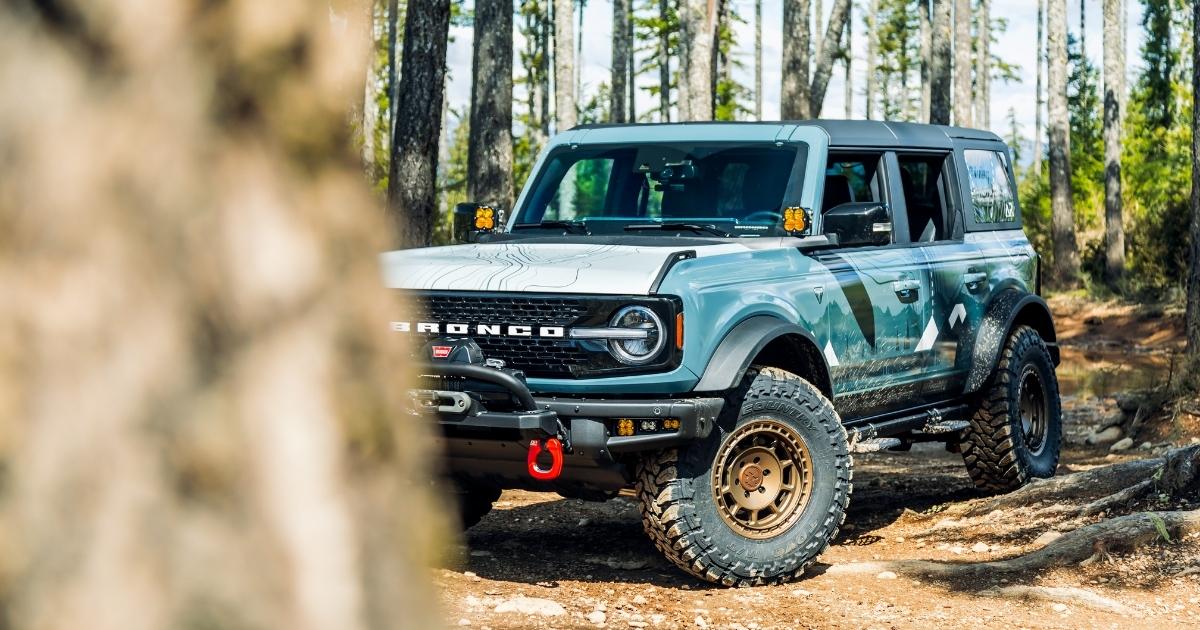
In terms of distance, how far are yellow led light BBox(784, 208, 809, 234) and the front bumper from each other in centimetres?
129

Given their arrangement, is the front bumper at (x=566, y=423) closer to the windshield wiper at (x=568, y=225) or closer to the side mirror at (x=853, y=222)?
the side mirror at (x=853, y=222)

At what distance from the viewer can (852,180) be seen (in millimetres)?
8148

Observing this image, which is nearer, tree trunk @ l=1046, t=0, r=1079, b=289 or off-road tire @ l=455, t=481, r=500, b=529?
off-road tire @ l=455, t=481, r=500, b=529

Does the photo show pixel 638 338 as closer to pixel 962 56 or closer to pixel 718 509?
pixel 718 509

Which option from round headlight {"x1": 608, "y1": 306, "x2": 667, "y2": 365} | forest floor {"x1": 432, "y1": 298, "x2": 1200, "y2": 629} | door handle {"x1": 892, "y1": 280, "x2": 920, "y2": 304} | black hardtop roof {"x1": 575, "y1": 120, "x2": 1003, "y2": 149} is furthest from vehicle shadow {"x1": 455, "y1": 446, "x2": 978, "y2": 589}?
black hardtop roof {"x1": 575, "y1": 120, "x2": 1003, "y2": 149}

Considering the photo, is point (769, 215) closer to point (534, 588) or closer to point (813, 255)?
point (813, 255)

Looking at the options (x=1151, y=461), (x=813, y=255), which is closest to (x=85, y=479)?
(x=813, y=255)

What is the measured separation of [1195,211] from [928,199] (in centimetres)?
327

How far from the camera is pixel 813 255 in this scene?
23.6 ft

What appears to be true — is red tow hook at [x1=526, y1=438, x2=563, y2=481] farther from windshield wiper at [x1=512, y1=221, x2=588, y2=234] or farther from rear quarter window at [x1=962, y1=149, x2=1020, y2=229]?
rear quarter window at [x1=962, y1=149, x2=1020, y2=229]

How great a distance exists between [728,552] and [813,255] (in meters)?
1.63

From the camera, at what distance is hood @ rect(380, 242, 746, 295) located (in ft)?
20.4

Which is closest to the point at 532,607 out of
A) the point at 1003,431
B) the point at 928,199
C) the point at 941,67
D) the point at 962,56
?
the point at 1003,431

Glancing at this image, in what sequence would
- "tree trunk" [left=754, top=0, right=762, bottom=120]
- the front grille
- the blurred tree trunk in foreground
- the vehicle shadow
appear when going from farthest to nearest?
1. "tree trunk" [left=754, top=0, right=762, bottom=120]
2. the vehicle shadow
3. the front grille
4. the blurred tree trunk in foreground
